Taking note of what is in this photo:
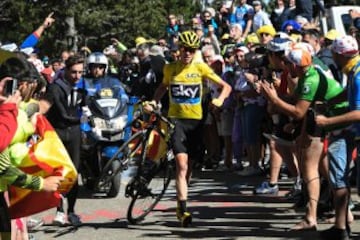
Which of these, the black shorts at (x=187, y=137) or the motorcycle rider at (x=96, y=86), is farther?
the motorcycle rider at (x=96, y=86)

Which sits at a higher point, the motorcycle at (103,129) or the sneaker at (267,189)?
the motorcycle at (103,129)

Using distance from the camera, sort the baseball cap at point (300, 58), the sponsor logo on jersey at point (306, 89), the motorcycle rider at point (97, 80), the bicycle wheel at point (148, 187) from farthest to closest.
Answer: the motorcycle rider at point (97, 80) < the bicycle wheel at point (148, 187) < the baseball cap at point (300, 58) < the sponsor logo on jersey at point (306, 89)

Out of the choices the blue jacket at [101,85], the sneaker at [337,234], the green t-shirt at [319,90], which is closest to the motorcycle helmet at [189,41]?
the green t-shirt at [319,90]

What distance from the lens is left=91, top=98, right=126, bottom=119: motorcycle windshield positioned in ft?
37.6

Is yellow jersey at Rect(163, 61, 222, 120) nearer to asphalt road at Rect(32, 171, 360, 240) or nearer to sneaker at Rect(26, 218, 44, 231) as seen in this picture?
asphalt road at Rect(32, 171, 360, 240)

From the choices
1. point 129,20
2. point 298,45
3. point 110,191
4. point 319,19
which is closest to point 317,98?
point 298,45

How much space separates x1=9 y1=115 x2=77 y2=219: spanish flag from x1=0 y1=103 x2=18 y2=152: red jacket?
308 millimetres

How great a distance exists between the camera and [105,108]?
451 inches

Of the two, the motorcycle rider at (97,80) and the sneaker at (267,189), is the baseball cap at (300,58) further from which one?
the motorcycle rider at (97,80)

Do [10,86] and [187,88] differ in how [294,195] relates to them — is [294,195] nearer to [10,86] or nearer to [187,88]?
[187,88]

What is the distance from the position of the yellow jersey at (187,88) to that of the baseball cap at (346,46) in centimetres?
208

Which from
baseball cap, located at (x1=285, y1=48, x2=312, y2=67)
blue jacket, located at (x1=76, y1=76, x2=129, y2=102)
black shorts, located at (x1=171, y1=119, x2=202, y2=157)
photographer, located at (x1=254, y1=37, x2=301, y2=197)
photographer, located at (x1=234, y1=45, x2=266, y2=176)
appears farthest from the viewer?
photographer, located at (x1=234, y1=45, x2=266, y2=176)

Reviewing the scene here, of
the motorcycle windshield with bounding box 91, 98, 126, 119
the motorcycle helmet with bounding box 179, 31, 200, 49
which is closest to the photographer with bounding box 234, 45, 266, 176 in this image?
the motorcycle windshield with bounding box 91, 98, 126, 119

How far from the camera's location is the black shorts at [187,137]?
9.18m
